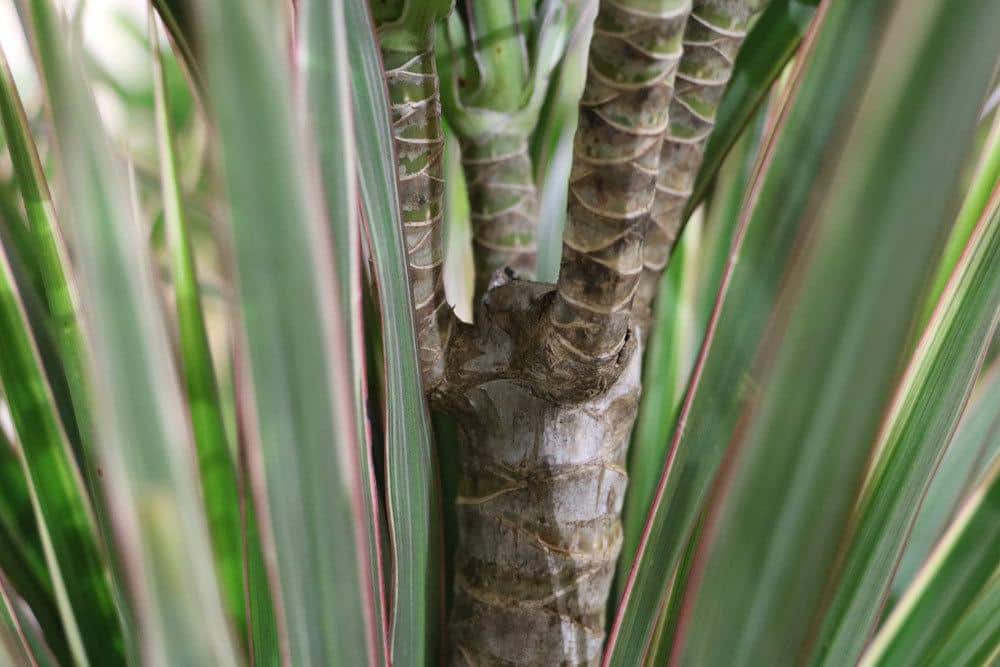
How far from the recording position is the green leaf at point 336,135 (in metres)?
0.19

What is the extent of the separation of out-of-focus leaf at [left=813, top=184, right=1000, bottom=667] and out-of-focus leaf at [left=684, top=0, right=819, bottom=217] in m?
0.18

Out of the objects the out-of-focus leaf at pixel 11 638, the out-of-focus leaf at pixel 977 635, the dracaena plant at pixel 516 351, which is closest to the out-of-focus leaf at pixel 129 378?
the dracaena plant at pixel 516 351

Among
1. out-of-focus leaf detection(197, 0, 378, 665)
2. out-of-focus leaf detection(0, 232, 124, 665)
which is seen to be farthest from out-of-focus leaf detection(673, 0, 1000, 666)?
out-of-focus leaf detection(0, 232, 124, 665)

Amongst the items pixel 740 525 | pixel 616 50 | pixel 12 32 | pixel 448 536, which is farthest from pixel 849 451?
pixel 12 32

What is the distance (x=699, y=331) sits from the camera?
522mm

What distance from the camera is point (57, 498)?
401 millimetres

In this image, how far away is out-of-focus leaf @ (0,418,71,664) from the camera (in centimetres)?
42

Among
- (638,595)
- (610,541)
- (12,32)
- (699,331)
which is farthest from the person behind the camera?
(12,32)

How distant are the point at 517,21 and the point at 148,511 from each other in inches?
12.9

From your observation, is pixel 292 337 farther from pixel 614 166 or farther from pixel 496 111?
pixel 496 111

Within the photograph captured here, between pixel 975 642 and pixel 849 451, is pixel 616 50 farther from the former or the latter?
pixel 975 642

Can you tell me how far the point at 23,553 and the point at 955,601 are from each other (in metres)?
0.48

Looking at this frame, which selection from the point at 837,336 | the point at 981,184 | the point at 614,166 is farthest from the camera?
the point at 981,184

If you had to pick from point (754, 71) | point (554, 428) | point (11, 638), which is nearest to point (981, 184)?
point (754, 71)
